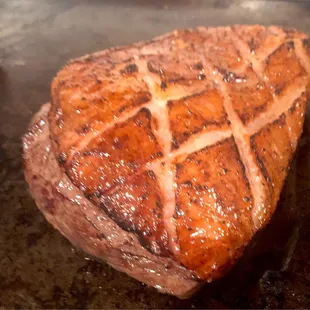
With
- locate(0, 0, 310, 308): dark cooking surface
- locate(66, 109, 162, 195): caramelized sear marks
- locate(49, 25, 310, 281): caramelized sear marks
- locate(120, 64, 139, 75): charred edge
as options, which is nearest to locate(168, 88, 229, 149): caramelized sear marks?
locate(49, 25, 310, 281): caramelized sear marks

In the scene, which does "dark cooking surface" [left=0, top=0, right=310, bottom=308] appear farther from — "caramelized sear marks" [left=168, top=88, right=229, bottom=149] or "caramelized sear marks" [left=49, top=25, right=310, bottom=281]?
"caramelized sear marks" [left=168, top=88, right=229, bottom=149]

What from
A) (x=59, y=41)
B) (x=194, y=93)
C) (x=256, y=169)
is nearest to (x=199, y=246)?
(x=256, y=169)

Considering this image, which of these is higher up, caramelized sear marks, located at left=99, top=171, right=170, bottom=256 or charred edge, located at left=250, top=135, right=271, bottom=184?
charred edge, located at left=250, top=135, right=271, bottom=184

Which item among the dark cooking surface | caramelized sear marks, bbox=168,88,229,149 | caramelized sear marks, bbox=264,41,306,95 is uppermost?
caramelized sear marks, bbox=264,41,306,95

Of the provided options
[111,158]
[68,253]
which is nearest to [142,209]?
[111,158]

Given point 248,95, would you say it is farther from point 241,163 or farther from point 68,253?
point 68,253

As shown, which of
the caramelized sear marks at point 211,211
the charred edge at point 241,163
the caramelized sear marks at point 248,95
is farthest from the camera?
the caramelized sear marks at point 248,95

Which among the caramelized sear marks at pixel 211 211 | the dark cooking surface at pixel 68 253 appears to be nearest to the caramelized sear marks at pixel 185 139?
the caramelized sear marks at pixel 211 211

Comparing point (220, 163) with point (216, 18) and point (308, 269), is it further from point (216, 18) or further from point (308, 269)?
point (216, 18)

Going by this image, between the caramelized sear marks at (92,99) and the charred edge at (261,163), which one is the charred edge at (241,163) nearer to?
the charred edge at (261,163)
